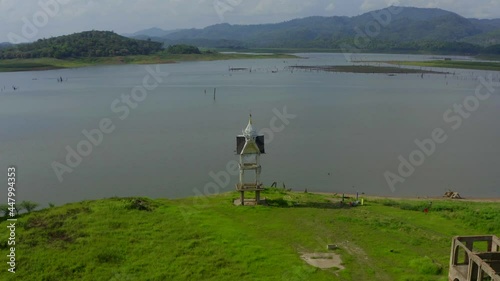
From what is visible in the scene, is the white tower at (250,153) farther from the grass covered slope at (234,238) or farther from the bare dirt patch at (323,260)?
the bare dirt patch at (323,260)

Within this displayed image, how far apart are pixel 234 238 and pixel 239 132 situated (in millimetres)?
29246

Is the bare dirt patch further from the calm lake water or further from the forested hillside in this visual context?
the forested hillside

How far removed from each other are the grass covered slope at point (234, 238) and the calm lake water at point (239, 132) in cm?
734

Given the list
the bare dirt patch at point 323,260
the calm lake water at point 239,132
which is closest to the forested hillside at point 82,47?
the calm lake water at point 239,132

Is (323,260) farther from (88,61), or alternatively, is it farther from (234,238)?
(88,61)

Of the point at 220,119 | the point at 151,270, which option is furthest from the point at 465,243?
the point at 220,119

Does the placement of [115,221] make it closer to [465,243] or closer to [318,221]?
[318,221]

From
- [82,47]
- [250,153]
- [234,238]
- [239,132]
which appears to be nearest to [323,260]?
[234,238]

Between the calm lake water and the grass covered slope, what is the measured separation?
7.34 meters

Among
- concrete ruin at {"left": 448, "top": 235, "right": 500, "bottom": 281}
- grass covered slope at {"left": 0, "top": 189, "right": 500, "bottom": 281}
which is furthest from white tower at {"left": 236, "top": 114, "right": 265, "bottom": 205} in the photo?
concrete ruin at {"left": 448, "top": 235, "right": 500, "bottom": 281}

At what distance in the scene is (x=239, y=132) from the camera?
156 feet

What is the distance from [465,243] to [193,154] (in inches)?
1070

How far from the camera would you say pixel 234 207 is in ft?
76.9

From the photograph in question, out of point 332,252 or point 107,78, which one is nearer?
point 332,252
